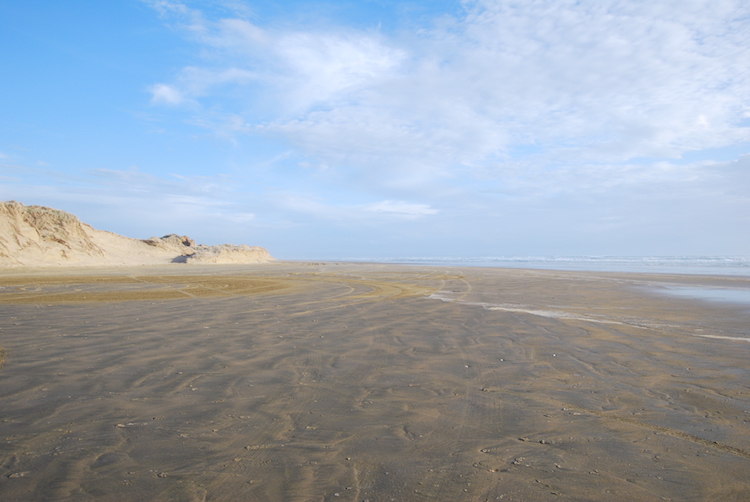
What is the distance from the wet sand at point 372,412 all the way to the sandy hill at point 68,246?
3715cm

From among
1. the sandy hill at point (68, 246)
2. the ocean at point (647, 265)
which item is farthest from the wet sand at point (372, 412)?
the sandy hill at point (68, 246)

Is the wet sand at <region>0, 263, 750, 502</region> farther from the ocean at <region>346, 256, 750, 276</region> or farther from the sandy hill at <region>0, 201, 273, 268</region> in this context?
the sandy hill at <region>0, 201, 273, 268</region>

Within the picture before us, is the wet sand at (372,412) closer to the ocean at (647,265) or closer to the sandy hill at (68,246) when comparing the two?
the ocean at (647,265)

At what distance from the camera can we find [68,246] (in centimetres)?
4147

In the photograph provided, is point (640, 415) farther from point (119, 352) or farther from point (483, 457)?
point (119, 352)

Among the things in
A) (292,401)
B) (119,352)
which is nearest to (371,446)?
(292,401)

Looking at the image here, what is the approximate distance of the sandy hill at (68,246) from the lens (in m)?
36.8

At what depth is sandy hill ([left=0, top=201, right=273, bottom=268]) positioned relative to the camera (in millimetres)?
36844

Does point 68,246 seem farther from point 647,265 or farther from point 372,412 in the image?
point 647,265

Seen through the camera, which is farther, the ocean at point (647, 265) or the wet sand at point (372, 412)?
the ocean at point (647, 265)

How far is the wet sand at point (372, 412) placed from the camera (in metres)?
2.69

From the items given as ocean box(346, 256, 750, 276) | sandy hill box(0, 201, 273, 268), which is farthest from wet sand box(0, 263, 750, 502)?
sandy hill box(0, 201, 273, 268)

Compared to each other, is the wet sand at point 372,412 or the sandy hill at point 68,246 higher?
the sandy hill at point 68,246

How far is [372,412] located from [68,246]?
4855cm
